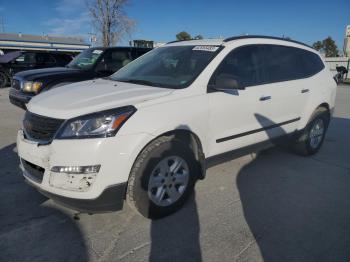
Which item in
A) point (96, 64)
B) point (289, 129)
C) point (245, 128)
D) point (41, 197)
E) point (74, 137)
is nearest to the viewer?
point (74, 137)

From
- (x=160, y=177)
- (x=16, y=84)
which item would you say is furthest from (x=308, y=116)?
(x=16, y=84)

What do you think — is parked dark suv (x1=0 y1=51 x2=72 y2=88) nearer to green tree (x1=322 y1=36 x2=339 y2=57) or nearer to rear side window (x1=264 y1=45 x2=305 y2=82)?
rear side window (x1=264 y1=45 x2=305 y2=82)

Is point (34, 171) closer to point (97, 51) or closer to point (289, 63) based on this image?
point (289, 63)

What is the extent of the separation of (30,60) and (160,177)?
13366 millimetres

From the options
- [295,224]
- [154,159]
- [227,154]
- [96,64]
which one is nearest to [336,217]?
[295,224]

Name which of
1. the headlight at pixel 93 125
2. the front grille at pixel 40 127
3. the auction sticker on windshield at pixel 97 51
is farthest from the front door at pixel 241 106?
the auction sticker on windshield at pixel 97 51

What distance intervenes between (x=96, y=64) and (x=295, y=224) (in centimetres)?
616

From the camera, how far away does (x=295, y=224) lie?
3160mm

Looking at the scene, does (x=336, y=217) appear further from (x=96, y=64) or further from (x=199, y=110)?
(x=96, y=64)

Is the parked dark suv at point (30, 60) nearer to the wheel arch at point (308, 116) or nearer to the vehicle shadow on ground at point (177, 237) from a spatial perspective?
the wheel arch at point (308, 116)

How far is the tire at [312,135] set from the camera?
5016 mm

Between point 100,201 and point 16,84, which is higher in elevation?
point 16,84

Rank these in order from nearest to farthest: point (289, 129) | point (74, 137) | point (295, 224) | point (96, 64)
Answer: point (74, 137)
point (295, 224)
point (289, 129)
point (96, 64)

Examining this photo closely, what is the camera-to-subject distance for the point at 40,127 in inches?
115
